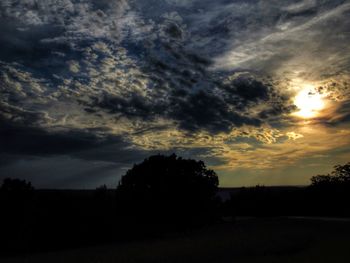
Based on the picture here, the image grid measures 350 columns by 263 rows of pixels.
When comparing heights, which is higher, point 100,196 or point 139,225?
point 100,196

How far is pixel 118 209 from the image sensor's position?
49750 millimetres

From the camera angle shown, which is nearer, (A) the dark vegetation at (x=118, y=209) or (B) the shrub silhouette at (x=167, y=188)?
(A) the dark vegetation at (x=118, y=209)

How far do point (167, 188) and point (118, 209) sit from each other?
266 inches

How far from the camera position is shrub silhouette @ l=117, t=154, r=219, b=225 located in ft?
164

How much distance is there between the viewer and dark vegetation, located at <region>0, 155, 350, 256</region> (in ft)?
135

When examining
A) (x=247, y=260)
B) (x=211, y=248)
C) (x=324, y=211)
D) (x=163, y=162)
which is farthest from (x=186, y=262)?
(x=324, y=211)

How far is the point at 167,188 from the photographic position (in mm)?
49906

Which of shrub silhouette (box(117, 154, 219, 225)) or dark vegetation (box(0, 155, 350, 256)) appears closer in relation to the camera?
dark vegetation (box(0, 155, 350, 256))

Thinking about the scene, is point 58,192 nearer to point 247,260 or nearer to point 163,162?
point 163,162

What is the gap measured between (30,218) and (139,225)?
549 inches

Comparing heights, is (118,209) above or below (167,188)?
below

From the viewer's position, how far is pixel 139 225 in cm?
4938

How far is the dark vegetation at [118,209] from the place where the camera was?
135 ft

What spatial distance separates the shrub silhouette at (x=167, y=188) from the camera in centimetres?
4997
